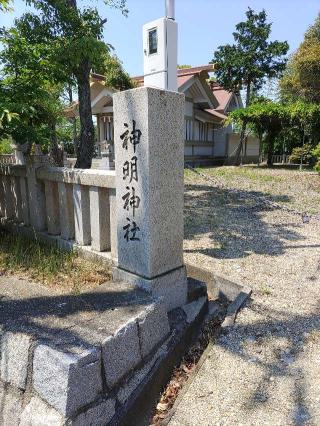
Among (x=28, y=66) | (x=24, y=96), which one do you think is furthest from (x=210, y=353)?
(x=28, y=66)

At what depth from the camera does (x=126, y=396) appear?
2.14 meters

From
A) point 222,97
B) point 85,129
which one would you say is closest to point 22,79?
point 85,129

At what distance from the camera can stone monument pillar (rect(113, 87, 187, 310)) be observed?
2469 millimetres

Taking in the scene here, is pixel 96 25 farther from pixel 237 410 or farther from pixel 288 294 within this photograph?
pixel 237 410

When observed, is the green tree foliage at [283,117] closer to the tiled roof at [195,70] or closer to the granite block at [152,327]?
the tiled roof at [195,70]

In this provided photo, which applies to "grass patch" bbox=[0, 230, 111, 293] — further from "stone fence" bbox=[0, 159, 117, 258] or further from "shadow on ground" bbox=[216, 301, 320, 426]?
"shadow on ground" bbox=[216, 301, 320, 426]

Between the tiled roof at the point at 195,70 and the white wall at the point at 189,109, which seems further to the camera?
the white wall at the point at 189,109

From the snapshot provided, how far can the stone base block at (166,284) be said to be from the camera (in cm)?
268

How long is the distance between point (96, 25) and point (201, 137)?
17.9 metres

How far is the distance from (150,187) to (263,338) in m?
1.63

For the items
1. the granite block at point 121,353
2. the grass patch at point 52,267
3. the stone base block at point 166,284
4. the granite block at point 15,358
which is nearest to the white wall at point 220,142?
the grass patch at point 52,267

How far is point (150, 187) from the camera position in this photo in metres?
2.52

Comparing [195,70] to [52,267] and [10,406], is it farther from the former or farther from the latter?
[10,406]

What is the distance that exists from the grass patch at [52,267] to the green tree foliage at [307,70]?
1818 cm
